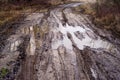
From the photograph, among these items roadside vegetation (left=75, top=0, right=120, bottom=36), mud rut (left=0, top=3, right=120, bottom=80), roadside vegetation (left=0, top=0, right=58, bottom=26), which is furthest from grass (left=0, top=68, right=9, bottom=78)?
roadside vegetation (left=0, top=0, right=58, bottom=26)

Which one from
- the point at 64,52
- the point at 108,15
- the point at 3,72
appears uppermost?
the point at 3,72

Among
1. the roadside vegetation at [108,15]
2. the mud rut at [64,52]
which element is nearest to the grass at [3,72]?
the mud rut at [64,52]

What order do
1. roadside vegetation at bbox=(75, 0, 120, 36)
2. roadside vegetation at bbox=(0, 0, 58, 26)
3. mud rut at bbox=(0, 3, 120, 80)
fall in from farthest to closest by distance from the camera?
1. roadside vegetation at bbox=(0, 0, 58, 26)
2. roadside vegetation at bbox=(75, 0, 120, 36)
3. mud rut at bbox=(0, 3, 120, 80)

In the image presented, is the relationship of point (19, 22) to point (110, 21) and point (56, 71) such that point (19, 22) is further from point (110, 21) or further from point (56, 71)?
point (56, 71)

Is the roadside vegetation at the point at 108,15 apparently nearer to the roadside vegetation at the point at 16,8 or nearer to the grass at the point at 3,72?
the roadside vegetation at the point at 16,8

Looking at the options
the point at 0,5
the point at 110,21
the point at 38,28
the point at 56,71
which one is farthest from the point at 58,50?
the point at 0,5

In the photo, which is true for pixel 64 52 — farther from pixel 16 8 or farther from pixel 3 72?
pixel 16 8

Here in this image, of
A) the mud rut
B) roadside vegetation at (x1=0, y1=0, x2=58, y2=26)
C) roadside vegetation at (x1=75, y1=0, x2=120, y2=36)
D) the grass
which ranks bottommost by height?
roadside vegetation at (x1=0, y1=0, x2=58, y2=26)

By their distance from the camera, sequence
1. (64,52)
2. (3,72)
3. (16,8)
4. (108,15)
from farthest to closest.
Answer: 1. (16,8)
2. (108,15)
3. (64,52)
4. (3,72)

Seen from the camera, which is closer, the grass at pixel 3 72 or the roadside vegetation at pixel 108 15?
the grass at pixel 3 72

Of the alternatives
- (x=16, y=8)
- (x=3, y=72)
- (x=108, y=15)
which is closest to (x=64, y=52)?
(x=3, y=72)

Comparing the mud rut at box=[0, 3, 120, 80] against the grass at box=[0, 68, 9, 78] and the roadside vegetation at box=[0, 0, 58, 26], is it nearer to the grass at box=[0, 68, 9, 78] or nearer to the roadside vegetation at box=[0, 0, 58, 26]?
the grass at box=[0, 68, 9, 78]
